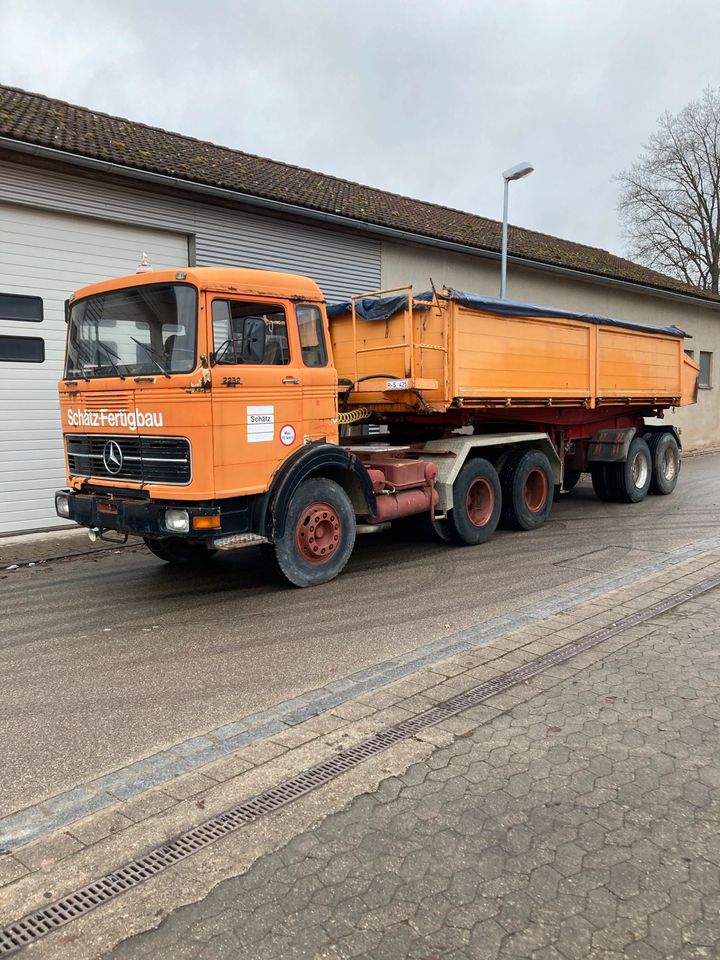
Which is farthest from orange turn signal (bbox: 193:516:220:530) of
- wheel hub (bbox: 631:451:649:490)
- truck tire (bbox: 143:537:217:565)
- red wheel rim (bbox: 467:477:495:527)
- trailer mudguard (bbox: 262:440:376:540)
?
wheel hub (bbox: 631:451:649:490)

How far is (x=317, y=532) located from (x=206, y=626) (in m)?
1.55

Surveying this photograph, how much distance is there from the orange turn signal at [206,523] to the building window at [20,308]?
19.2 feet

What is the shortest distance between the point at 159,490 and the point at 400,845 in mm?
3937

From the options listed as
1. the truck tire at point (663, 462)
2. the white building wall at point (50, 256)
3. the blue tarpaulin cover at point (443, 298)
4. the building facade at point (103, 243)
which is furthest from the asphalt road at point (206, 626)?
the truck tire at point (663, 462)

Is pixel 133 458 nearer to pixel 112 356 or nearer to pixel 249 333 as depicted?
pixel 112 356

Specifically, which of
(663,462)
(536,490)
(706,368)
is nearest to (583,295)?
(706,368)

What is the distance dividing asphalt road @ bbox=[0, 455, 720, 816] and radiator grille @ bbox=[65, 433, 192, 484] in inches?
46.9

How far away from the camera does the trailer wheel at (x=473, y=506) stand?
28.9ft

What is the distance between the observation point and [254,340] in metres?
6.46

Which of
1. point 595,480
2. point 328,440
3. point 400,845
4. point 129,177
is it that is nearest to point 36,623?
point 328,440

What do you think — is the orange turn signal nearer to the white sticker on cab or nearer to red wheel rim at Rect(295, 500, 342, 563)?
the white sticker on cab

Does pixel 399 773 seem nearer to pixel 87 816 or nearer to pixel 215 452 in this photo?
pixel 87 816

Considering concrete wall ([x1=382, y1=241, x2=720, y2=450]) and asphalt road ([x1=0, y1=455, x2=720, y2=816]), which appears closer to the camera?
asphalt road ([x1=0, y1=455, x2=720, y2=816])

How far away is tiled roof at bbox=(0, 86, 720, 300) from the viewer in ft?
35.2
